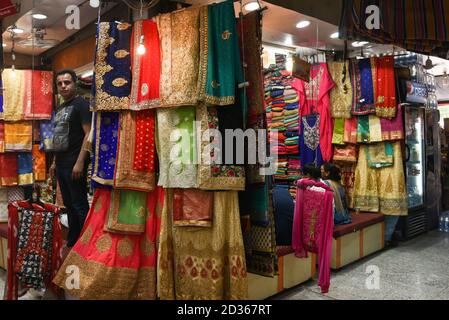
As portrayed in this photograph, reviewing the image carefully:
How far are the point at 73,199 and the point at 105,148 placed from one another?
735 mm

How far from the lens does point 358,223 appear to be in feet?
13.7

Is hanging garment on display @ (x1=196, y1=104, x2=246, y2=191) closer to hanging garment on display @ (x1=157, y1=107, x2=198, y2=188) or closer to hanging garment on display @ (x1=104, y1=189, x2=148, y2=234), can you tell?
hanging garment on display @ (x1=157, y1=107, x2=198, y2=188)

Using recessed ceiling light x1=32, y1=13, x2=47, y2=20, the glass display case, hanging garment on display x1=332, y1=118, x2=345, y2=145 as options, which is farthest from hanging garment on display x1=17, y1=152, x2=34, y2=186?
the glass display case

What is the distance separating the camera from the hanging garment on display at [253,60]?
7.05ft

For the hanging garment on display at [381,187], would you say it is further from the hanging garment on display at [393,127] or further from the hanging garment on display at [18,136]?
the hanging garment on display at [18,136]

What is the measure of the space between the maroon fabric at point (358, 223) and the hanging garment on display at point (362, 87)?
125 cm

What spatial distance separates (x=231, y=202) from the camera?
2119 millimetres

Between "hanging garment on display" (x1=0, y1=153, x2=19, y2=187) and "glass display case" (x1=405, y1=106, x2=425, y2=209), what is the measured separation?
4.42 metres

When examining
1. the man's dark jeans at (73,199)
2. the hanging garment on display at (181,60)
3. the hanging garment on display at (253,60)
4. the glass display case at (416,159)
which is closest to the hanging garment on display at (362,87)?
the glass display case at (416,159)

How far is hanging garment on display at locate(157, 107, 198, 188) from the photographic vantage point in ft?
6.98

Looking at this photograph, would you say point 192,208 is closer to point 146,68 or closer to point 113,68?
point 146,68

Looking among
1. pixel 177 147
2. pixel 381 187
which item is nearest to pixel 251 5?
pixel 177 147

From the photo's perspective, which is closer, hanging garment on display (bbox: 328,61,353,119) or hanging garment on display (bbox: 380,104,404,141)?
hanging garment on display (bbox: 380,104,404,141)
